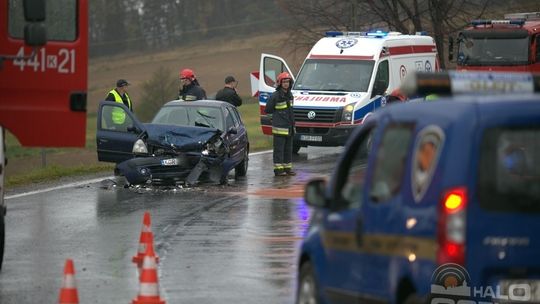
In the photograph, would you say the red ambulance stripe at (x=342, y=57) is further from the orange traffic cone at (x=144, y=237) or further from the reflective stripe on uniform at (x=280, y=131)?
the orange traffic cone at (x=144, y=237)

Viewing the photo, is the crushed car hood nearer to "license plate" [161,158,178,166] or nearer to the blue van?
"license plate" [161,158,178,166]

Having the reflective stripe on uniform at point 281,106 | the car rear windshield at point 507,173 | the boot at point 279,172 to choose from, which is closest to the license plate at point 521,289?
the car rear windshield at point 507,173

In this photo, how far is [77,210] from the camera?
18.8 meters

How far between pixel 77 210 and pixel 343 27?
25.8m

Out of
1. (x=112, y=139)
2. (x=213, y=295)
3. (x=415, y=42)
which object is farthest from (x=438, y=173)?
(x=415, y=42)

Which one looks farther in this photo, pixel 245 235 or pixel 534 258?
pixel 245 235

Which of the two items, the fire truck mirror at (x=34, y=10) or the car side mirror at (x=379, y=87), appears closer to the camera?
the fire truck mirror at (x=34, y=10)

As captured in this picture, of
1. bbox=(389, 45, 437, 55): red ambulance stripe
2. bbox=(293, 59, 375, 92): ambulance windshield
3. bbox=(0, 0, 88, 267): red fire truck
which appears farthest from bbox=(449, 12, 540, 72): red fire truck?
bbox=(0, 0, 88, 267): red fire truck

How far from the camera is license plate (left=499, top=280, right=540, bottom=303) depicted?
25.1 ft

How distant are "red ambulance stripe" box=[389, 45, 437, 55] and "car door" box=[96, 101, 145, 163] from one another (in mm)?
8197

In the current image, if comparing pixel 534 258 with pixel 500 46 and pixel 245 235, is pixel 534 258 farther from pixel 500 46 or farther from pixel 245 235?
pixel 500 46

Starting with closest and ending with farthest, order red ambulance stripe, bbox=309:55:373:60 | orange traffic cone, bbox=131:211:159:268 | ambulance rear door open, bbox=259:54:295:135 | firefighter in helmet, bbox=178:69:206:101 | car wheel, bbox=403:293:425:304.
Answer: car wheel, bbox=403:293:425:304, orange traffic cone, bbox=131:211:159:268, firefighter in helmet, bbox=178:69:206:101, red ambulance stripe, bbox=309:55:373:60, ambulance rear door open, bbox=259:54:295:135

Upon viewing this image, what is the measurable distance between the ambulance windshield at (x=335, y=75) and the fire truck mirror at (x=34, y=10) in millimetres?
16948

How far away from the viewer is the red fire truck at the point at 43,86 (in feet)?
39.9
